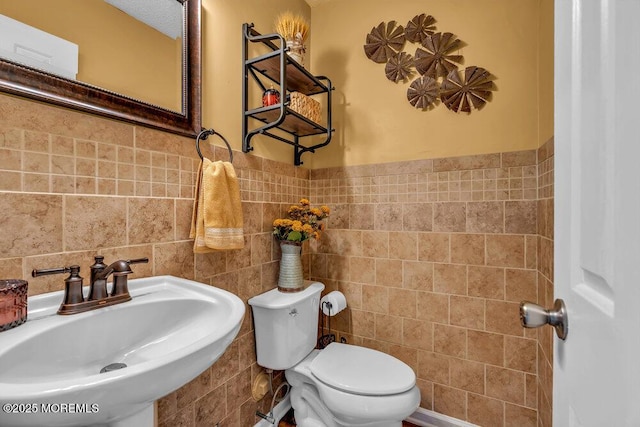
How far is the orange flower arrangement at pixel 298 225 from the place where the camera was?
1.47 meters

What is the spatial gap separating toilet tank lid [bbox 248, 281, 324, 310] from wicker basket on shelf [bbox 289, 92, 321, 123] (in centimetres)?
93

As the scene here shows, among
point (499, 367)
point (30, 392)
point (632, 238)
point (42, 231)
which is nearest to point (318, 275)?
point (499, 367)

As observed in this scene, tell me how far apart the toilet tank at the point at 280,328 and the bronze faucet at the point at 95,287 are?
0.63m

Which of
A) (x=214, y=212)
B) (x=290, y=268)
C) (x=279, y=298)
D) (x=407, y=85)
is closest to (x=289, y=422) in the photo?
(x=279, y=298)

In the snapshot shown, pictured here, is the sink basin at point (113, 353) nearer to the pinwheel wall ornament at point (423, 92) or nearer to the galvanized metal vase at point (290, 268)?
the galvanized metal vase at point (290, 268)

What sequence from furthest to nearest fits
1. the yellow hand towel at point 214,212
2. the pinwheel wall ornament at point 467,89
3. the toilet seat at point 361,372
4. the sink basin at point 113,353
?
the pinwheel wall ornament at point 467,89
the toilet seat at point 361,372
the yellow hand towel at point 214,212
the sink basin at point 113,353

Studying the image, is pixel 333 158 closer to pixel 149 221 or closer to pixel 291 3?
pixel 291 3

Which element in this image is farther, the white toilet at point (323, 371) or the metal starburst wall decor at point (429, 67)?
the metal starburst wall decor at point (429, 67)

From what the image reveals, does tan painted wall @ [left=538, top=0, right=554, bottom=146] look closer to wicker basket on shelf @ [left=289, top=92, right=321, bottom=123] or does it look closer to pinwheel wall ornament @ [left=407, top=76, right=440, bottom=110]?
pinwheel wall ornament @ [left=407, top=76, right=440, bottom=110]

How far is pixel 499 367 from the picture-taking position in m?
1.40

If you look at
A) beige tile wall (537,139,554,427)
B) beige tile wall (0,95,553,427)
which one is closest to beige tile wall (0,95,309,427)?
beige tile wall (0,95,553,427)

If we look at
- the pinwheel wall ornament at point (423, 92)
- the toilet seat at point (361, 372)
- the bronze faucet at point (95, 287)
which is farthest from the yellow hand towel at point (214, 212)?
the pinwheel wall ornament at point (423, 92)

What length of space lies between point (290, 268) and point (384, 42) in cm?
142

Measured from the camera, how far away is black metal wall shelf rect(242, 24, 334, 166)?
1.32 meters
